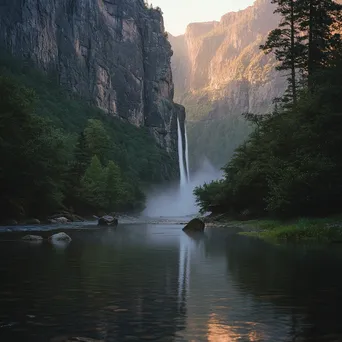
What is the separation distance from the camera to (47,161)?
193ft

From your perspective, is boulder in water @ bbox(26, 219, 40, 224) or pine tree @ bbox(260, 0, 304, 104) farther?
boulder in water @ bbox(26, 219, 40, 224)

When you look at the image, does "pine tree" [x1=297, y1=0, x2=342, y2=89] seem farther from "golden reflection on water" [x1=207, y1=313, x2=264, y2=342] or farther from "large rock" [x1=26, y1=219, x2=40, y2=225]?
"golden reflection on water" [x1=207, y1=313, x2=264, y2=342]

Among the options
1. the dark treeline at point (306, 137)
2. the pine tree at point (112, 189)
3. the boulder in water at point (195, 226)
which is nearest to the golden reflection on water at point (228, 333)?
the dark treeline at point (306, 137)

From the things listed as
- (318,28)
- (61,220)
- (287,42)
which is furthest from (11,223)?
(318,28)

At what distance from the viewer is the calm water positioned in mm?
8406

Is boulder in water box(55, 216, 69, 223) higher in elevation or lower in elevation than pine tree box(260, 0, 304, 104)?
lower

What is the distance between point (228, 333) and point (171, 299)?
3.41 metres

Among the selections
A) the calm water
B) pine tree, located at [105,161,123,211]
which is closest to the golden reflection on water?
the calm water

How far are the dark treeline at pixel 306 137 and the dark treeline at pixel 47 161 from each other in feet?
73.2

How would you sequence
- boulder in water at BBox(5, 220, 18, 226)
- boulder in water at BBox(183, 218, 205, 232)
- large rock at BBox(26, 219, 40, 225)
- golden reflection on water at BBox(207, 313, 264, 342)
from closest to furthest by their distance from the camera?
golden reflection on water at BBox(207, 313, 264, 342) < boulder in water at BBox(183, 218, 205, 232) < boulder in water at BBox(5, 220, 18, 226) < large rock at BBox(26, 219, 40, 225)

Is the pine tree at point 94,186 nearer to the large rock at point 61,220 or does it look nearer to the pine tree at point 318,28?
the large rock at point 61,220

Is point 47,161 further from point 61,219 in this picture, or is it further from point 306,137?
point 306,137

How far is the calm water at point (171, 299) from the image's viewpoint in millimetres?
8406

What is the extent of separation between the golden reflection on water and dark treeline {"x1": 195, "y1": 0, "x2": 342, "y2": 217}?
2903 cm
